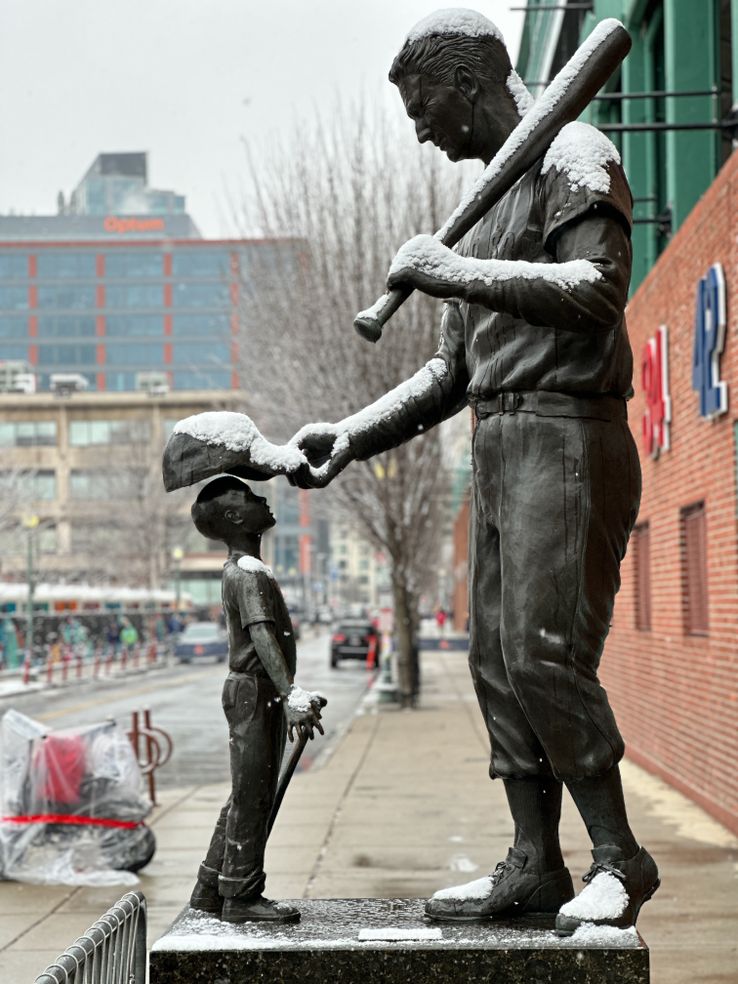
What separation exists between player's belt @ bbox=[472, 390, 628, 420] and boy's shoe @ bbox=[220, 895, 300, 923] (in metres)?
1.51

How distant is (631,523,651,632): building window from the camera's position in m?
15.2

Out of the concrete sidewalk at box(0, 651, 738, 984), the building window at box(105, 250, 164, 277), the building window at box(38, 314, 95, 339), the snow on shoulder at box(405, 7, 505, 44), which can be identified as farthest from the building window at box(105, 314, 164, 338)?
the snow on shoulder at box(405, 7, 505, 44)

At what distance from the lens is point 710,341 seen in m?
10.5

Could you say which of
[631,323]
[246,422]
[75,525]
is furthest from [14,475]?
[246,422]

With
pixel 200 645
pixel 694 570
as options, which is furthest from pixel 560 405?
pixel 200 645

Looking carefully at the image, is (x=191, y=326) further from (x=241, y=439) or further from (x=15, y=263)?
(x=241, y=439)

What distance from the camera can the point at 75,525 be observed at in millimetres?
72500

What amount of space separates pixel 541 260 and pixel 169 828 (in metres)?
8.59

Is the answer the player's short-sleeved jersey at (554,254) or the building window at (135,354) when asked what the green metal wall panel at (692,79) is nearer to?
the player's short-sleeved jersey at (554,254)

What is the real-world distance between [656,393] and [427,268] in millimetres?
10329

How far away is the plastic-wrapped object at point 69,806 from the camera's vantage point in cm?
921

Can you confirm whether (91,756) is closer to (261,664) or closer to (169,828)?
(169,828)

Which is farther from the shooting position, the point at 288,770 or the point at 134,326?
the point at 134,326

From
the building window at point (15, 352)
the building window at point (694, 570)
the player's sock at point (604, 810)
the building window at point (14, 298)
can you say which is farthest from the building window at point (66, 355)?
the player's sock at point (604, 810)
